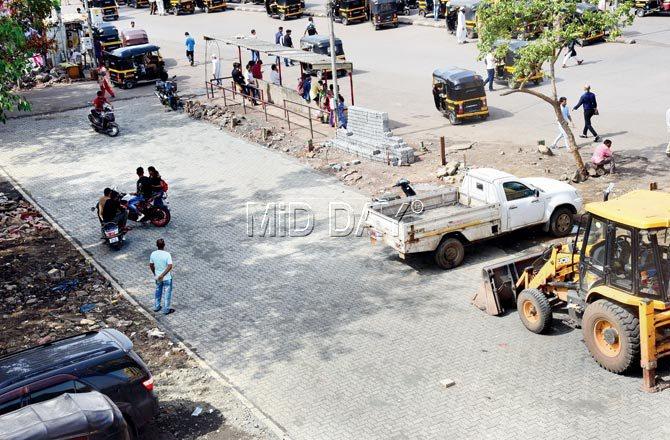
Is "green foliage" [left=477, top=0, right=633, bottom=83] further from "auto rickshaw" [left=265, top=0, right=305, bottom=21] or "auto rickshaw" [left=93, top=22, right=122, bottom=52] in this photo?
"auto rickshaw" [left=265, top=0, right=305, bottom=21]

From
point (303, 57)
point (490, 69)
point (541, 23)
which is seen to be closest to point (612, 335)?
point (541, 23)

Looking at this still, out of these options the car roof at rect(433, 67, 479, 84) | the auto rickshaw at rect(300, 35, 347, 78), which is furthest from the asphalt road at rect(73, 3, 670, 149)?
the car roof at rect(433, 67, 479, 84)

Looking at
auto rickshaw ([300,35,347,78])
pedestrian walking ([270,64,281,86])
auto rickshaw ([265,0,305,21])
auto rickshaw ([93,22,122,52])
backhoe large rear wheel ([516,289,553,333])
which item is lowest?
backhoe large rear wheel ([516,289,553,333])

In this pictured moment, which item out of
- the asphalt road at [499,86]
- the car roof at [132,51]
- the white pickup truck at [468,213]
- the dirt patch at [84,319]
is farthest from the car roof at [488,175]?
the car roof at [132,51]

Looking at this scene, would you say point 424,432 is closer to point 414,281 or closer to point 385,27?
point 414,281

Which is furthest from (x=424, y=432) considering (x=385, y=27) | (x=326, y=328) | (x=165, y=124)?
(x=385, y=27)

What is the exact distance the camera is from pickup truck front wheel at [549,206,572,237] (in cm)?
1683

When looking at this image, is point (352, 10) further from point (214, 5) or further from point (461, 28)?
point (214, 5)

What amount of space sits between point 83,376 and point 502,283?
22.9ft

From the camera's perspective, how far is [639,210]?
11086 millimetres

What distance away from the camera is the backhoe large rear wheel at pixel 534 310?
12680 mm

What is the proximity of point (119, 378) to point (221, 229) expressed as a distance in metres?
Result: 8.64

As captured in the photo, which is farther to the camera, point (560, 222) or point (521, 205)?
point (560, 222)

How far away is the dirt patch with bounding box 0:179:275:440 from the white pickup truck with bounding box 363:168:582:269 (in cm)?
480
